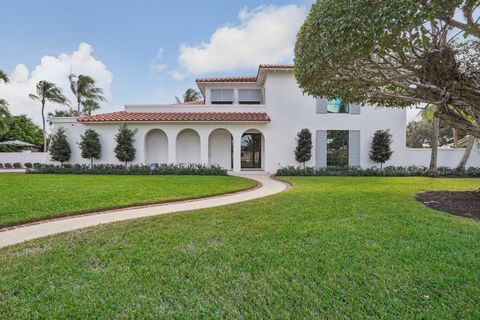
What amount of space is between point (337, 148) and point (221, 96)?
1021cm

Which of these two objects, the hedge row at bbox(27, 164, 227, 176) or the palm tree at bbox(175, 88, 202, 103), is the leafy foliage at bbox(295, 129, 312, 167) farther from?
the palm tree at bbox(175, 88, 202, 103)

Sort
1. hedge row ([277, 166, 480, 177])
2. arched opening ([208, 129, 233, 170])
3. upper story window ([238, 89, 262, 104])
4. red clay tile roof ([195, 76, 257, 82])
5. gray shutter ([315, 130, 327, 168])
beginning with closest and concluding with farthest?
hedge row ([277, 166, 480, 177])
gray shutter ([315, 130, 327, 168])
arched opening ([208, 129, 233, 170])
red clay tile roof ([195, 76, 257, 82])
upper story window ([238, 89, 262, 104])

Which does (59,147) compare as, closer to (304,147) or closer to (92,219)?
(92,219)

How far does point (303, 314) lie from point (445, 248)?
325 cm

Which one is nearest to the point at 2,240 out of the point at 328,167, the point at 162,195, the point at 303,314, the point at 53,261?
the point at 53,261

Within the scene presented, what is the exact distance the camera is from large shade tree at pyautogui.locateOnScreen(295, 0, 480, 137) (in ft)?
17.0

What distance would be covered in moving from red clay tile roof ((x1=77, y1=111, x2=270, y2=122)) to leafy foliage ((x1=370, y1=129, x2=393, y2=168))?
8.08 m

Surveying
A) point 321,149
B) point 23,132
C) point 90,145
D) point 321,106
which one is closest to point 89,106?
point 23,132

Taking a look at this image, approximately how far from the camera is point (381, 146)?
18.0 m

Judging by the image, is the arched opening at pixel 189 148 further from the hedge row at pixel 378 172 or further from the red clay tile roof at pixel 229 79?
the hedge row at pixel 378 172

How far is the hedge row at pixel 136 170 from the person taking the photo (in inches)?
656

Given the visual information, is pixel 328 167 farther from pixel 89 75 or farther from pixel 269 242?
pixel 89 75

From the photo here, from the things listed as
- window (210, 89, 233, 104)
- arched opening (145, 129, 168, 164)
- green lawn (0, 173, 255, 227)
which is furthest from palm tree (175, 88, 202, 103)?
green lawn (0, 173, 255, 227)

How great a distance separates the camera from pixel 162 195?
884cm
